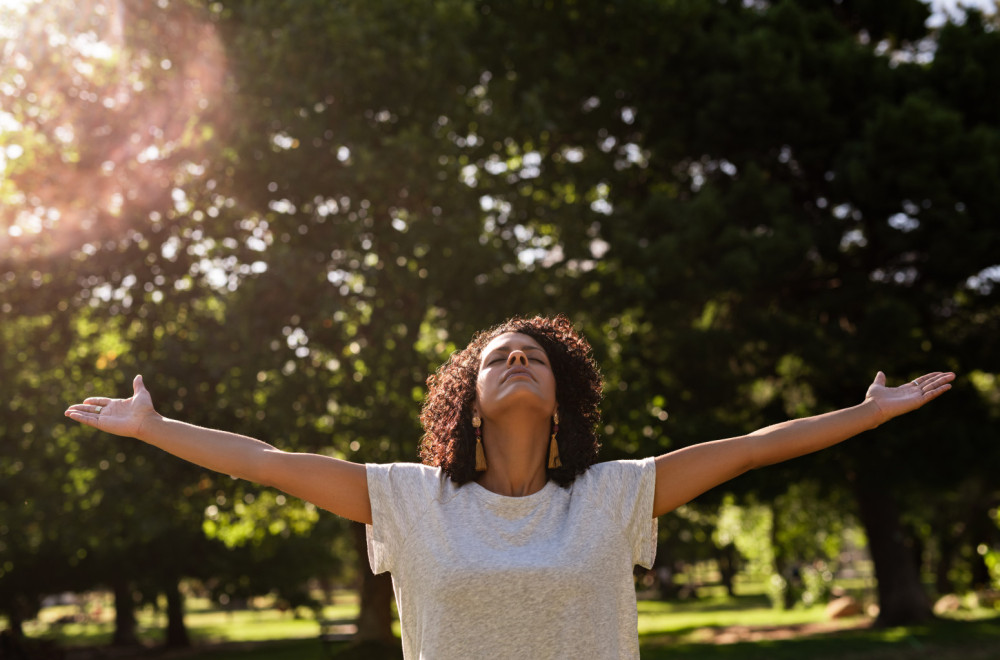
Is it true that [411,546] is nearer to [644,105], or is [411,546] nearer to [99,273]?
[99,273]

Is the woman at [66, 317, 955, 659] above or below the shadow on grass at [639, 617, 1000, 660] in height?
above

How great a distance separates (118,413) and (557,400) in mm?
1476

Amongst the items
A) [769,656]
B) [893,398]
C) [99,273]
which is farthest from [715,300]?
[893,398]

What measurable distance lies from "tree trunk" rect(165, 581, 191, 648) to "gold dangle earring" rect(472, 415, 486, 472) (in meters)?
28.9

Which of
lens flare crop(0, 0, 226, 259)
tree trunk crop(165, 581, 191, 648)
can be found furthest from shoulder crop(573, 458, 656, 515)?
tree trunk crop(165, 581, 191, 648)

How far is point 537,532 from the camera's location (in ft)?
8.98

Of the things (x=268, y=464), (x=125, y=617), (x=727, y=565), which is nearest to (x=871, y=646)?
(x=268, y=464)

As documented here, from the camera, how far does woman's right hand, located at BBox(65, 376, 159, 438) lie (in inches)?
117

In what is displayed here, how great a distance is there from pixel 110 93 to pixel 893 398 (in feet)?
49.6

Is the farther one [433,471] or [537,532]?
[433,471]

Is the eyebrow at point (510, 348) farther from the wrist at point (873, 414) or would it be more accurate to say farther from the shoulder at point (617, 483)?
the wrist at point (873, 414)

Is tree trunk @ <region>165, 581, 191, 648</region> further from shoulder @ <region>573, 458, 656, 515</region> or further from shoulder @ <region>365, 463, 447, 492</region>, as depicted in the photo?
shoulder @ <region>573, 458, 656, 515</region>

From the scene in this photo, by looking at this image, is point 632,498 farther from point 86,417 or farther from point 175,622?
point 175,622

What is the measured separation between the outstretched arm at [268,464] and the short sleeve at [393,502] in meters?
A: 0.05
